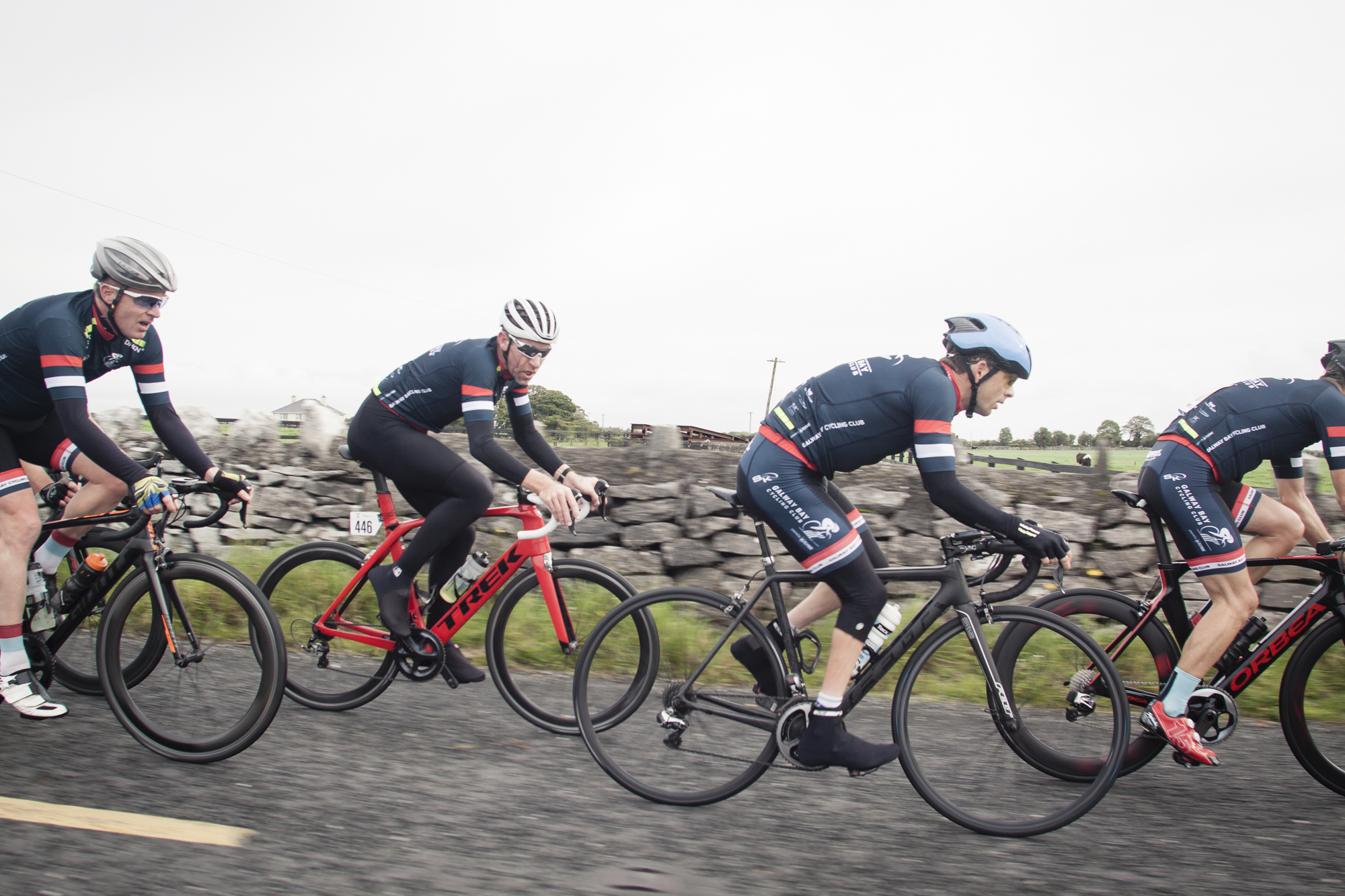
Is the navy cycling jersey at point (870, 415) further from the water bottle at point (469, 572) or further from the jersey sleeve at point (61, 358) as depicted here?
the jersey sleeve at point (61, 358)

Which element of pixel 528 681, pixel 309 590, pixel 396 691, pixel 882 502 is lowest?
pixel 396 691

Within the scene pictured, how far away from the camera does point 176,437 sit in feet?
12.4

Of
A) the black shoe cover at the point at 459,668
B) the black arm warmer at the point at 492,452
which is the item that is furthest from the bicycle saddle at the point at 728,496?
the black shoe cover at the point at 459,668

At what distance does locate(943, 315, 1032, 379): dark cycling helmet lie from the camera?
9.85 ft

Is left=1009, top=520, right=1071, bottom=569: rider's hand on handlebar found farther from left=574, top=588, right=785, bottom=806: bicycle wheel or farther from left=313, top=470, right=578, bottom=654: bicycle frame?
left=313, top=470, right=578, bottom=654: bicycle frame

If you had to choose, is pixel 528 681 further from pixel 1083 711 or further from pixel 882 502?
pixel 882 502

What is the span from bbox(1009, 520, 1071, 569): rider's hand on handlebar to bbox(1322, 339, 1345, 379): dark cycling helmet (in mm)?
2009

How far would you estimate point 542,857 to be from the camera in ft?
8.26

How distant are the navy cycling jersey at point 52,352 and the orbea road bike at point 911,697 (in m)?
2.54

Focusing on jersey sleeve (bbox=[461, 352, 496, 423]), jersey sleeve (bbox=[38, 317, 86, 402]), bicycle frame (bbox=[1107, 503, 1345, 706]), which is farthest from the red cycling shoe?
jersey sleeve (bbox=[38, 317, 86, 402])

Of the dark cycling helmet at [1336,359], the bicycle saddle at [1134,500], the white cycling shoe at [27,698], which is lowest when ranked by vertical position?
the white cycling shoe at [27,698]

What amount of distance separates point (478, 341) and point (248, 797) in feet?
7.25

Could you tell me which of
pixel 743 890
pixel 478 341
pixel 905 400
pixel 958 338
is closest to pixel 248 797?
pixel 743 890

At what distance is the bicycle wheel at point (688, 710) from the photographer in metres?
3.04
